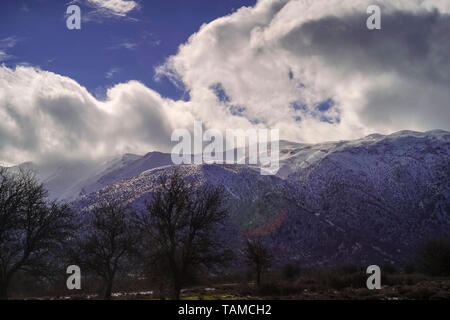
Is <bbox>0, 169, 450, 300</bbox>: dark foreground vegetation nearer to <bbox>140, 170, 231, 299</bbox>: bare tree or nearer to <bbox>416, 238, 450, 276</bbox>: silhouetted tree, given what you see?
<bbox>140, 170, 231, 299</bbox>: bare tree

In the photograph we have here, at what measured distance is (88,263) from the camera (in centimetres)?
→ 4109

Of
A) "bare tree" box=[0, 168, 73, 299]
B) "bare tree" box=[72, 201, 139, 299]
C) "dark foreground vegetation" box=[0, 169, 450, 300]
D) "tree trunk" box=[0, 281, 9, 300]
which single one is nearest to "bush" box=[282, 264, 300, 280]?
"dark foreground vegetation" box=[0, 169, 450, 300]

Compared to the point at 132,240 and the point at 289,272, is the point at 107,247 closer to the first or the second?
the point at 132,240

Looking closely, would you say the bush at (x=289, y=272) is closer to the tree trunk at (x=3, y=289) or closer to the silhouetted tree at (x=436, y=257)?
the silhouetted tree at (x=436, y=257)

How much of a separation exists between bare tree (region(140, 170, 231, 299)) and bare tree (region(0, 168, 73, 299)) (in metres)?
11.1

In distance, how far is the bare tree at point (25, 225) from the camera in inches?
1389

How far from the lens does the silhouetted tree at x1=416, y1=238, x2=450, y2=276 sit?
254 feet

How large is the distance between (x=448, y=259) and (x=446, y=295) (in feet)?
170

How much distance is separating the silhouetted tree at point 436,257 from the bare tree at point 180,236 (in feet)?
212

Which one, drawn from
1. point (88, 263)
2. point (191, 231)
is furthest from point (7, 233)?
point (191, 231)

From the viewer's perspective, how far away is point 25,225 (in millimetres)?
36812

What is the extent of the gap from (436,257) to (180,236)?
67624 millimetres
